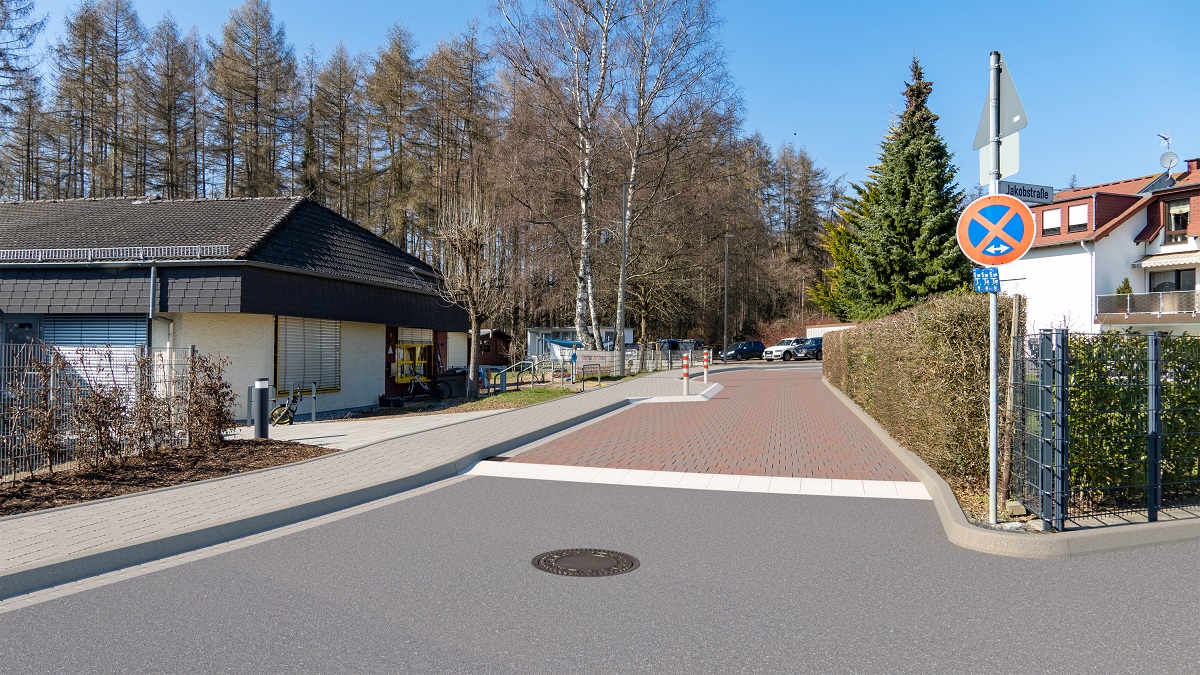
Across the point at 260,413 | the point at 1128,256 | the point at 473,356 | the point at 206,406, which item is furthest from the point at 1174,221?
the point at 206,406

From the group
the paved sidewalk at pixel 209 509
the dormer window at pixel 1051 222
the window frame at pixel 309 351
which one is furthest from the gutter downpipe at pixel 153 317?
the dormer window at pixel 1051 222

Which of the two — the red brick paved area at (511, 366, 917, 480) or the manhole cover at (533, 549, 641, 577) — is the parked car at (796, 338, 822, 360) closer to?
the red brick paved area at (511, 366, 917, 480)

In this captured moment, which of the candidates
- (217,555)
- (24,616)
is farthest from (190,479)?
(24,616)

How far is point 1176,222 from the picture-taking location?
39031 millimetres

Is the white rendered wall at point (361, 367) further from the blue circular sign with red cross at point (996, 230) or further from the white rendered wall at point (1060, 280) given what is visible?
the white rendered wall at point (1060, 280)

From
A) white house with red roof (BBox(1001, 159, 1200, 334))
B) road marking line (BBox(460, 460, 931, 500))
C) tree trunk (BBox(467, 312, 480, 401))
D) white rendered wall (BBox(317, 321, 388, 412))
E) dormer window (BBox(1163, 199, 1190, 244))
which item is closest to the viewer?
road marking line (BBox(460, 460, 931, 500))

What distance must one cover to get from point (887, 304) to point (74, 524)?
34702 mm

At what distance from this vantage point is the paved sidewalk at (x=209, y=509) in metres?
5.47

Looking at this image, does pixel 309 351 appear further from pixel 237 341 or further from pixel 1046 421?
pixel 1046 421

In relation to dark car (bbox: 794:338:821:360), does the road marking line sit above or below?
below

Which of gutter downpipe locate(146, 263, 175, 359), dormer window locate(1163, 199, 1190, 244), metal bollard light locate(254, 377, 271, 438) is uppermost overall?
dormer window locate(1163, 199, 1190, 244)

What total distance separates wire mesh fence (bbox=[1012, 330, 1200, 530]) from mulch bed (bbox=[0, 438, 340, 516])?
8.22m

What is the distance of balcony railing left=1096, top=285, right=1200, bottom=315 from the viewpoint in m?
36.4

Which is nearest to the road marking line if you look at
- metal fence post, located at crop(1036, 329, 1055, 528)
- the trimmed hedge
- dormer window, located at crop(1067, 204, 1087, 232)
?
the trimmed hedge
